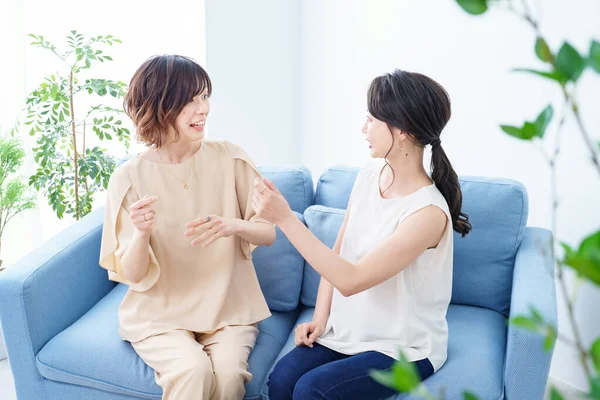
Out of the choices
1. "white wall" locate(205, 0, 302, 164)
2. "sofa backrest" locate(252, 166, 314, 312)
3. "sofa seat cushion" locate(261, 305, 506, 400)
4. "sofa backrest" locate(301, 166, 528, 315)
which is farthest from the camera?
"white wall" locate(205, 0, 302, 164)

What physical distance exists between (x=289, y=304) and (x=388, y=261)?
654 millimetres

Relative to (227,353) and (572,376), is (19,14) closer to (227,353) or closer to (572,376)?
(227,353)

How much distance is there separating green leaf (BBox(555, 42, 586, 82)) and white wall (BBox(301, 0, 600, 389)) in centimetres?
180

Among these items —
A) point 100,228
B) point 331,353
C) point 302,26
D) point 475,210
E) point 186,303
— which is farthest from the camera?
point 302,26

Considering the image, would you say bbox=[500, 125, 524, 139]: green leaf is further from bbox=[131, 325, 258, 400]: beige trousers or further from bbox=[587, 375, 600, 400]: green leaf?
bbox=[131, 325, 258, 400]: beige trousers

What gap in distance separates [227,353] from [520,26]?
151cm

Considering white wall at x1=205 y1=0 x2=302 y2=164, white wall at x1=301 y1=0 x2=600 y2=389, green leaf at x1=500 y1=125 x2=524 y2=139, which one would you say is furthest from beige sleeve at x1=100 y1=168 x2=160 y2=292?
white wall at x1=205 y1=0 x2=302 y2=164

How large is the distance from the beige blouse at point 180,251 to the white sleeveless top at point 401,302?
0.33 meters

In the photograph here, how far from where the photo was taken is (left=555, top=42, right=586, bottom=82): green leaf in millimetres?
377

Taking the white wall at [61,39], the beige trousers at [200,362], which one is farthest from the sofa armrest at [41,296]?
the white wall at [61,39]

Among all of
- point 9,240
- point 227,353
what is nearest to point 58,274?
point 227,353

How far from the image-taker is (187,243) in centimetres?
195

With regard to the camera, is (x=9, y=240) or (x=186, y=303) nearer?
(x=186, y=303)

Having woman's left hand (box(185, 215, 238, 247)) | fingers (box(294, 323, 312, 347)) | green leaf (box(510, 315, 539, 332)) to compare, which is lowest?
fingers (box(294, 323, 312, 347))
